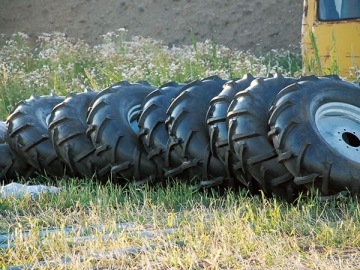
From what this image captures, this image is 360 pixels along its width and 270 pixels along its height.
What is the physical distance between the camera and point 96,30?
1722cm

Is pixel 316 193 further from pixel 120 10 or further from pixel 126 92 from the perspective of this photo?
pixel 120 10

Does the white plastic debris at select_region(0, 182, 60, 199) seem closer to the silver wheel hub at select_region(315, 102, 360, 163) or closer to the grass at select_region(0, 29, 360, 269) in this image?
the grass at select_region(0, 29, 360, 269)

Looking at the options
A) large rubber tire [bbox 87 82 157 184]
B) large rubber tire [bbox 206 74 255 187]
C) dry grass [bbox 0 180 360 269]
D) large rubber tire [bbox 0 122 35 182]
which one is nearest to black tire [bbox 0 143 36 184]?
large rubber tire [bbox 0 122 35 182]

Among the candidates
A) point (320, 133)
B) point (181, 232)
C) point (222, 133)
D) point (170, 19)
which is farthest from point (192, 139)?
point (170, 19)

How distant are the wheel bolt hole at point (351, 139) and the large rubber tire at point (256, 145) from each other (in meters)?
0.59

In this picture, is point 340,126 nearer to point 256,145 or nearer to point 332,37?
point 256,145

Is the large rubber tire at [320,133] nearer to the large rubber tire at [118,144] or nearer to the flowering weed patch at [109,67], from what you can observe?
the large rubber tire at [118,144]

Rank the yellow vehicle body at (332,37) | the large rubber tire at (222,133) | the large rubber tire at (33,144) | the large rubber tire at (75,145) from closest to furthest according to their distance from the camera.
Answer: the large rubber tire at (222,133)
the large rubber tire at (75,145)
the large rubber tire at (33,144)
the yellow vehicle body at (332,37)

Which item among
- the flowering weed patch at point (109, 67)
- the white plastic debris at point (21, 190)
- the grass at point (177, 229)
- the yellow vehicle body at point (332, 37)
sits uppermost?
the yellow vehicle body at point (332, 37)

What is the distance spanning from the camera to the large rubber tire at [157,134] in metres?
5.15

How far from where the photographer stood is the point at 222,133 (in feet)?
15.8

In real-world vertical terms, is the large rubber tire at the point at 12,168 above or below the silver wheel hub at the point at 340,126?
below

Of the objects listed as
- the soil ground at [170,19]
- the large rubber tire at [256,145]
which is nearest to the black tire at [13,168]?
the large rubber tire at [256,145]

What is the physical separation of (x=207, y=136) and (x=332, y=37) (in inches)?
120
